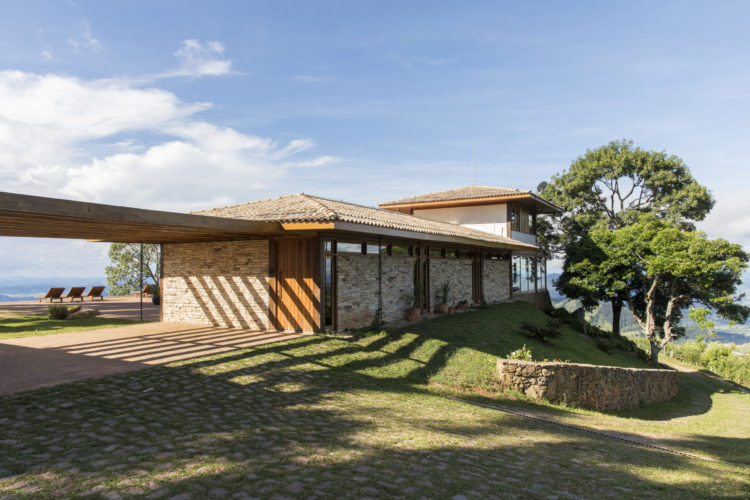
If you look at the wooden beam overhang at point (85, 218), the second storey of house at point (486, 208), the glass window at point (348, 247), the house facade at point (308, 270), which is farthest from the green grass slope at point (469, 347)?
the second storey of house at point (486, 208)

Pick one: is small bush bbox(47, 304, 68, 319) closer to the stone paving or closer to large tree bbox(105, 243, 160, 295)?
the stone paving

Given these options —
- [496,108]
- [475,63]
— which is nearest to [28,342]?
[475,63]

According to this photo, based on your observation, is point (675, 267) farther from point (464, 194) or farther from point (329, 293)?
point (329, 293)

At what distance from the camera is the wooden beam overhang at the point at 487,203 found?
23.6m

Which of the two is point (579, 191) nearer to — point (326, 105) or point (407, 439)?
point (326, 105)

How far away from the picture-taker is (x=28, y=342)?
1064 centimetres

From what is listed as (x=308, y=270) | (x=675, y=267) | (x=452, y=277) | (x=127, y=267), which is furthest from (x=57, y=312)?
(x=675, y=267)

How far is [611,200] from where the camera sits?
32094mm

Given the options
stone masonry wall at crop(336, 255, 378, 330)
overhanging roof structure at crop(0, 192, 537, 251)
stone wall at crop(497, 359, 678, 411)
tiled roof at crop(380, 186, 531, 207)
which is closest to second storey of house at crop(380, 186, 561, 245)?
tiled roof at crop(380, 186, 531, 207)

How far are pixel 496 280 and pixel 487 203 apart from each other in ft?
15.2

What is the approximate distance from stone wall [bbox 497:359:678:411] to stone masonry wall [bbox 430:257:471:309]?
6800 millimetres

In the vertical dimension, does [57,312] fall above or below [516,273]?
below

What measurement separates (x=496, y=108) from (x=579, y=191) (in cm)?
1623

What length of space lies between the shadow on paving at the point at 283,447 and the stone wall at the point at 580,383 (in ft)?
10.5
